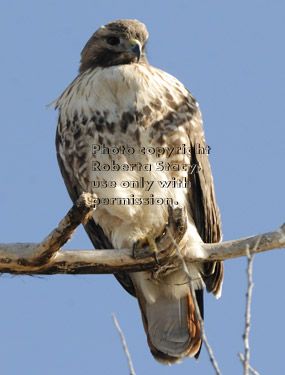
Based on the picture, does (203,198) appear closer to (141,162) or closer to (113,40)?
(141,162)

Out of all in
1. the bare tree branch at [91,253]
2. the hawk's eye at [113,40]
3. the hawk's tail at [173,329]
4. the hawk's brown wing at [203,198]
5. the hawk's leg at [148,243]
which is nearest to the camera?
the bare tree branch at [91,253]

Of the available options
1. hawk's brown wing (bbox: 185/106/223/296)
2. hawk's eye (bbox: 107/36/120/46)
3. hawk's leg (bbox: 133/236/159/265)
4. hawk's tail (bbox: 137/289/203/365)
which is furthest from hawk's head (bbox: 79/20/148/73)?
hawk's tail (bbox: 137/289/203/365)

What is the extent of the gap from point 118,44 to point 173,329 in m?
2.31

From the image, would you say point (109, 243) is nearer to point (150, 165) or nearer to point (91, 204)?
point (150, 165)

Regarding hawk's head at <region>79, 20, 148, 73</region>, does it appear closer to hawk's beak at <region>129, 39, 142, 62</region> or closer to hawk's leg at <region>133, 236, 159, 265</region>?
hawk's beak at <region>129, 39, 142, 62</region>

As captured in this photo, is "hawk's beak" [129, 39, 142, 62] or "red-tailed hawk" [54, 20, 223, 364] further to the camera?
"hawk's beak" [129, 39, 142, 62]

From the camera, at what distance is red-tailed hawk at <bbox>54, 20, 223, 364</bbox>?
535 centimetres

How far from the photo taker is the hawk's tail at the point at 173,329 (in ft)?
19.3

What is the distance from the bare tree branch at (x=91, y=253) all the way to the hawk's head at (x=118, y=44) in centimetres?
140

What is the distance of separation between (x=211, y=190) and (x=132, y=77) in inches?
41.8

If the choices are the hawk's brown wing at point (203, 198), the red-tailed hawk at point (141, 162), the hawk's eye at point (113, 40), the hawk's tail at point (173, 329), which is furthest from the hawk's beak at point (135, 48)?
the hawk's tail at point (173, 329)

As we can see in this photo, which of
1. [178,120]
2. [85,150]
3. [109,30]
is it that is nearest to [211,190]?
[178,120]

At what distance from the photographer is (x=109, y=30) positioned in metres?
5.79

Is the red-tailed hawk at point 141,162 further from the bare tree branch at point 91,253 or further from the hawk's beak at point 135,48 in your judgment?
the bare tree branch at point 91,253
